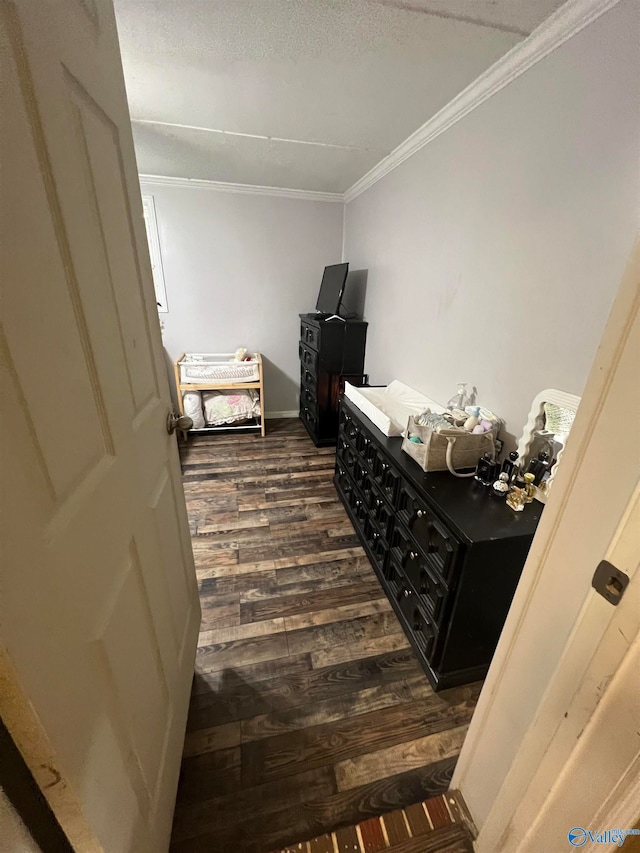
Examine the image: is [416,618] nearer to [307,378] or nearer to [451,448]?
[451,448]

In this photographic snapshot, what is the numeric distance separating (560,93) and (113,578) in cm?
195

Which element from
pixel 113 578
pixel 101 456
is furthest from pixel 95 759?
pixel 101 456

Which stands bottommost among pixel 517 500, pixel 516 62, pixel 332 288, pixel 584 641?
pixel 517 500

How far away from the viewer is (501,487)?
1.28 metres

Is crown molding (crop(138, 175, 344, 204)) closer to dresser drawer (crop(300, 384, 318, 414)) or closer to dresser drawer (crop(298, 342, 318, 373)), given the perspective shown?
dresser drawer (crop(298, 342, 318, 373))

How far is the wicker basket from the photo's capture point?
139cm

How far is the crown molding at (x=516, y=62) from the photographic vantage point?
1.05 metres

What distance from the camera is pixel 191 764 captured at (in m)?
1.10

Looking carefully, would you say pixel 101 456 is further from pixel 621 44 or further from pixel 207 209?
pixel 207 209

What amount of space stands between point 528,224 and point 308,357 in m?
2.13

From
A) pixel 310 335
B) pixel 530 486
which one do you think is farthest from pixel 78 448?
pixel 310 335

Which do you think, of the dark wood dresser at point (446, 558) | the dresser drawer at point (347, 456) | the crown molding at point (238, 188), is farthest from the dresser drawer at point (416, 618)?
the crown molding at point (238, 188)

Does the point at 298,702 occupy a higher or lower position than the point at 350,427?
lower

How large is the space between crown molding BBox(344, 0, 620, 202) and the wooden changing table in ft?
6.92
